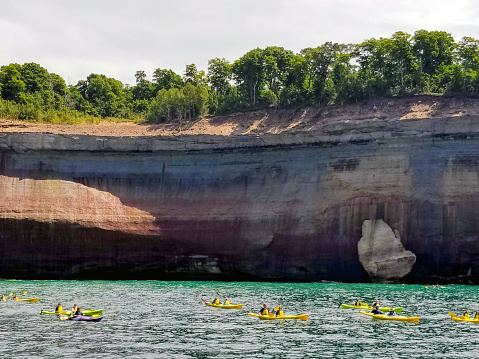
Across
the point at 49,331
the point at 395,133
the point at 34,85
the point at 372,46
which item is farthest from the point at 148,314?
the point at 34,85

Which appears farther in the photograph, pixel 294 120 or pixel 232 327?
pixel 294 120

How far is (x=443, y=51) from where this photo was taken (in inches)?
3012

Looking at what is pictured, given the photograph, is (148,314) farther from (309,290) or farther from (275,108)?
(275,108)

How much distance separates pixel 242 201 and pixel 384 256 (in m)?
12.9

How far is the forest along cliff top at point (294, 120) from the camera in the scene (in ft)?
210

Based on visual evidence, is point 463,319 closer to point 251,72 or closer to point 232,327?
point 232,327

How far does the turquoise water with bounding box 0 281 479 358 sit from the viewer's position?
26.5 metres

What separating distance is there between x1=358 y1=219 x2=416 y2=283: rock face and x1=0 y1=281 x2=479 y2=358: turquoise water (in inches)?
196

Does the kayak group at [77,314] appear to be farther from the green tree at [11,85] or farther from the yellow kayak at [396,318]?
the green tree at [11,85]

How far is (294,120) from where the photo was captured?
7019cm

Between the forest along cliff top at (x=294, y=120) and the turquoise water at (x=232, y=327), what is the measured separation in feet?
64.0

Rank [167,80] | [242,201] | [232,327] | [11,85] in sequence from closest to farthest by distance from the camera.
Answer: [232,327] < [242,201] < [11,85] < [167,80]

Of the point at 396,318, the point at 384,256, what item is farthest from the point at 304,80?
the point at 396,318

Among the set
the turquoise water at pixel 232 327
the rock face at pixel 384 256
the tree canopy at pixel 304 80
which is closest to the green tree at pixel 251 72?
the tree canopy at pixel 304 80
